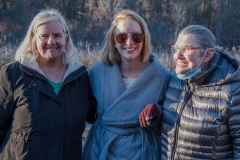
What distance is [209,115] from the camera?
208 centimetres

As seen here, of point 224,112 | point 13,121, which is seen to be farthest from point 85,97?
point 224,112

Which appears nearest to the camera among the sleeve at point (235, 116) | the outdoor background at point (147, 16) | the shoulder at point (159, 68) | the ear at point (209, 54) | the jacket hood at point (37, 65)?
the sleeve at point (235, 116)

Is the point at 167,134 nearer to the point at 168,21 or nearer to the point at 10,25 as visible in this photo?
the point at 10,25

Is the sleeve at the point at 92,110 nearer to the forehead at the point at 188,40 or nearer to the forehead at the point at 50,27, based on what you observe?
the forehead at the point at 50,27

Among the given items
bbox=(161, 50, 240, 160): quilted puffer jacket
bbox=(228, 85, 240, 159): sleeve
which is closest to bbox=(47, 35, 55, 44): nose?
bbox=(161, 50, 240, 160): quilted puffer jacket

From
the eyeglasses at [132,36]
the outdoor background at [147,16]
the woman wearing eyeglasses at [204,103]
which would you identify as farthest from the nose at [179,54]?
the outdoor background at [147,16]

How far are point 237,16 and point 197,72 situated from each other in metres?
29.3

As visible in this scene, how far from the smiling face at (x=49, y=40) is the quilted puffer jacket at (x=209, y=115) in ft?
2.97

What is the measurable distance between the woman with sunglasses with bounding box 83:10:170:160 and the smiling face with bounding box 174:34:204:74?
0.49 meters

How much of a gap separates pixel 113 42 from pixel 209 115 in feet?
3.58

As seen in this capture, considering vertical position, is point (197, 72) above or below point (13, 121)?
above

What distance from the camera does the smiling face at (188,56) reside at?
2160mm

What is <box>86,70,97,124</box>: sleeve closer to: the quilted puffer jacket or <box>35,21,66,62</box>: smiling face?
<box>35,21,66,62</box>: smiling face

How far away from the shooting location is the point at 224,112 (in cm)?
202
